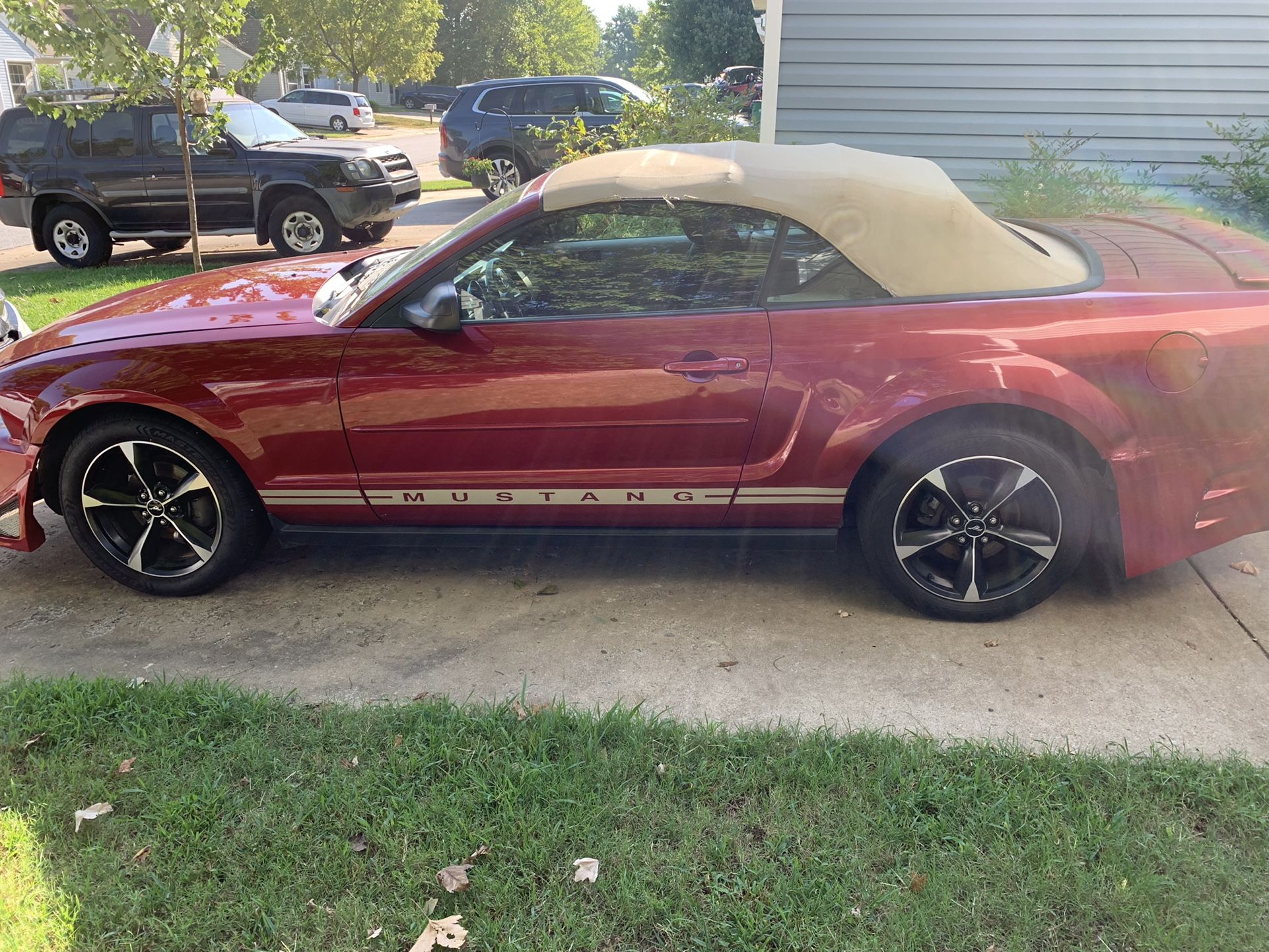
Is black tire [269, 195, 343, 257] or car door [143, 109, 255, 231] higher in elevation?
car door [143, 109, 255, 231]

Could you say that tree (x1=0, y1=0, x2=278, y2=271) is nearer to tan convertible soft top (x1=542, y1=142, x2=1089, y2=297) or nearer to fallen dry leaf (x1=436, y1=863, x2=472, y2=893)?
tan convertible soft top (x1=542, y1=142, x2=1089, y2=297)

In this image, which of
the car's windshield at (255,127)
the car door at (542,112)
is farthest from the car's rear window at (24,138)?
the car door at (542,112)

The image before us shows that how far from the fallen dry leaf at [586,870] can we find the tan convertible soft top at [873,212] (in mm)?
2070

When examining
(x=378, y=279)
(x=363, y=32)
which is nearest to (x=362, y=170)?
(x=378, y=279)

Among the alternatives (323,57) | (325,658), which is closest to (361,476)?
(325,658)

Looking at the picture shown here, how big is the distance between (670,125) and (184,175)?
575 cm

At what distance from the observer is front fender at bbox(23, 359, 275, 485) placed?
3467mm

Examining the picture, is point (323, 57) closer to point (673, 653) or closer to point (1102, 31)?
point (1102, 31)

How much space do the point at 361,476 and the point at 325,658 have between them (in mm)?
660

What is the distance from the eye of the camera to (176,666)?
3.33 metres

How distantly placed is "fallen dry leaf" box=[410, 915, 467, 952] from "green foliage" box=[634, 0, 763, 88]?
4146cm

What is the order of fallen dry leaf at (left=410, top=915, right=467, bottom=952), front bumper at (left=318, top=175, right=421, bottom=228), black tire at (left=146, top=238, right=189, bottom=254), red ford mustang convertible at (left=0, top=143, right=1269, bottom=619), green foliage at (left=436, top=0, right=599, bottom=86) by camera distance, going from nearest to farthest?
fallen dry leaf at (left=410, top=915, right=467, bottom=952) < red ford mustang convertible at (left=0, top=143, right=1269, bottom=619) < front bumper at (left=318, top=175, right=421, bottom=228) < black tire at (left=146, top=238, right=189, bottom=254) < green foliage at (left=436, top=0, right=599, bottom=86)

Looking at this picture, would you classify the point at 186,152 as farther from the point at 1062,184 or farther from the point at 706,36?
the point at 706,36

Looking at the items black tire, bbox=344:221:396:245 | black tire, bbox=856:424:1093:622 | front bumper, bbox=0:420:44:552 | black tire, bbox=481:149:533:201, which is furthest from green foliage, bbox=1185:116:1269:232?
black tire, bbox=481:149:533:201
